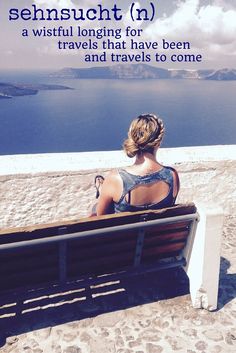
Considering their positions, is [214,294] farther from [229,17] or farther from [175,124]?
[229,17]

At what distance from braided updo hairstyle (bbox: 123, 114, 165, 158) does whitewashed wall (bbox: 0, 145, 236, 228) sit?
1062 millimetres

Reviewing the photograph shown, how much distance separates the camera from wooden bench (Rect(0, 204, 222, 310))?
6.49 feet

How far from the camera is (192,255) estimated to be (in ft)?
8.09

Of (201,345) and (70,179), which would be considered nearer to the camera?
(201,345)

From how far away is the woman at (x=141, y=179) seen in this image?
7.37 feet

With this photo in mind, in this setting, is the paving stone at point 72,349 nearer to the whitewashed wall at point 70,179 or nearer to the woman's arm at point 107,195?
the woman's arm at point 107,195

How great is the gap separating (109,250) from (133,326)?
1.81 ft

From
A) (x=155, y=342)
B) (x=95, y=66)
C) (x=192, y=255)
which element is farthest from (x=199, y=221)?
(x=95, y=66)

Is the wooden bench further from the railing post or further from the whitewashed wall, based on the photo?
the whitewashed wall

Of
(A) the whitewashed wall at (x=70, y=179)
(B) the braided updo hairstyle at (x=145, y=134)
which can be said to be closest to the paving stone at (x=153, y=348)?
(B) the braided updo hairstyle at (x=145, y=134)

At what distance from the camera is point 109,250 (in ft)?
7.21

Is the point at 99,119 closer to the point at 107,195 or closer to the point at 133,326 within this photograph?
the point at 107,195

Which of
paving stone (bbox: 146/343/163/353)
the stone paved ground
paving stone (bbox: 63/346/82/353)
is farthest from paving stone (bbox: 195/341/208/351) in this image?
paving stone (bbox: 63/346/82/353)

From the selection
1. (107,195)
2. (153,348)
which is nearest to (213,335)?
(153,348)
